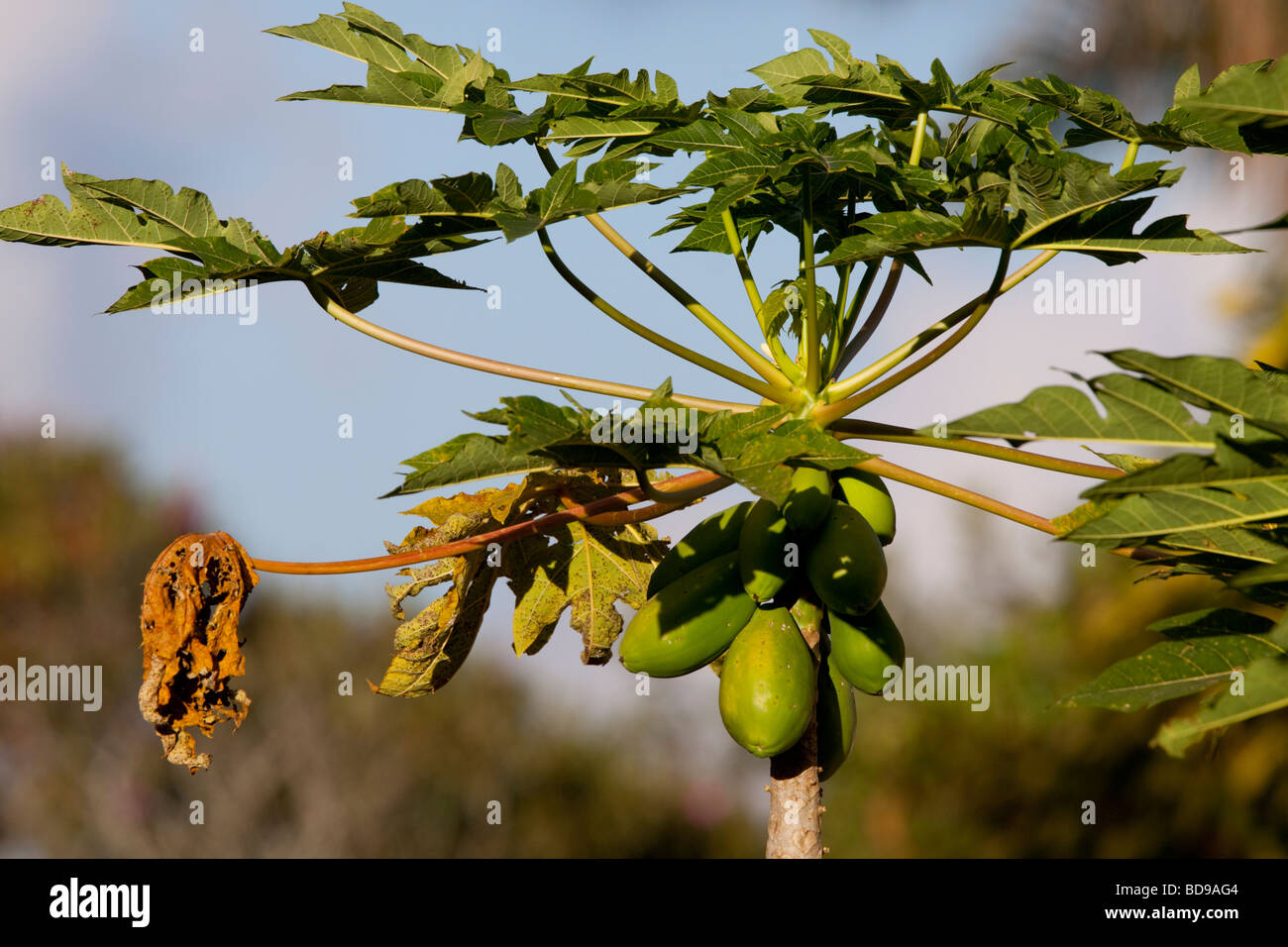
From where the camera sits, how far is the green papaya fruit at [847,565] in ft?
4.42

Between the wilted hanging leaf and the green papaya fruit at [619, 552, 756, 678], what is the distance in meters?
0.50

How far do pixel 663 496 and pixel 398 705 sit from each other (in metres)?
10.8

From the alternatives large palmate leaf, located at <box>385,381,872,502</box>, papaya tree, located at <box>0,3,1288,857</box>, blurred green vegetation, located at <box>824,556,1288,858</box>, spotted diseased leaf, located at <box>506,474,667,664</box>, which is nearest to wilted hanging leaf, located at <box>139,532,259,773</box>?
papaya tree, located at <box>0,3,1288,857</box>

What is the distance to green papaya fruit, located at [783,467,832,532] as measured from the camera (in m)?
1.37

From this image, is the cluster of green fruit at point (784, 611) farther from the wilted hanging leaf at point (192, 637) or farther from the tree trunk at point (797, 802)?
the wilted hanging leaf at point (192, 637)

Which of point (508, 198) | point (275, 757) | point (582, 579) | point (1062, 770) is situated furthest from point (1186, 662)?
point (275, 757)

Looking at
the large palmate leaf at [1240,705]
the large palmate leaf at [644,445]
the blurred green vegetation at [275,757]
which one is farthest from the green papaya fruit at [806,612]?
the blurred green vegetation at [275,757]

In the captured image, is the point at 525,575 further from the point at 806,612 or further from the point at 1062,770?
the point at 1062,770

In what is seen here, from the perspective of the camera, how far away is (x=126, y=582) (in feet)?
39.7

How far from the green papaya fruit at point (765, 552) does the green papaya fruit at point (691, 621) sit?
0.13ft

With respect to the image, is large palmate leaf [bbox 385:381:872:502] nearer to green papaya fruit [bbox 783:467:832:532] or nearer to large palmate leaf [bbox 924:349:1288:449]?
green papaya fruit [bbox 783:467:832:532]

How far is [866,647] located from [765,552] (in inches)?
7.1

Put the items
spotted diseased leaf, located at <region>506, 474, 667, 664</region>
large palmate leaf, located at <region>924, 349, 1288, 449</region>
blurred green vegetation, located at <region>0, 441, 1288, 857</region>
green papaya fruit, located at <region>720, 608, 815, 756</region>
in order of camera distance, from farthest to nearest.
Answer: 1. blurred green vegetation, located at <region>0, 441, 1288, 857</region>
2. spotted diseased leaf, located at <region>506, 474, 667, 664</region>
3. green papaya fruit, located at <region>720, 608, 815, 756</region>
4. large palmate leaf, located at <region>924, 349, 1288, 449</region>

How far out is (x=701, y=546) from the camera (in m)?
1.51
